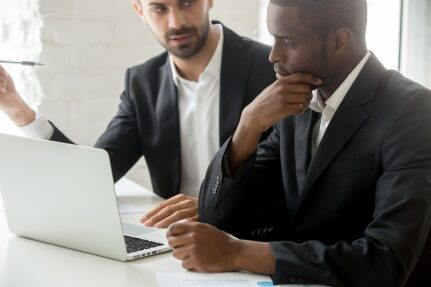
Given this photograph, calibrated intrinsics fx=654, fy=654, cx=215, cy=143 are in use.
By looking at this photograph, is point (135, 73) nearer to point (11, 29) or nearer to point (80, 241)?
point (11, 29)

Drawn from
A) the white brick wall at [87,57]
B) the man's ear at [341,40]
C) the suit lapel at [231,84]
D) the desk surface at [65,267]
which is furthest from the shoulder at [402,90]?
the white brick wall at [87,57]

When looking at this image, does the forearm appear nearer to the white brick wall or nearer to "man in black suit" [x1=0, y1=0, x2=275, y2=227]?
"man in black suit" [x1=0, y1=0, x2=275, y2=227]

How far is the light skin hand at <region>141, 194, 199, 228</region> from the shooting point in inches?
62.1

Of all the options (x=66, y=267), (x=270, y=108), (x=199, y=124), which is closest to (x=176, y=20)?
(x=199, y=124)

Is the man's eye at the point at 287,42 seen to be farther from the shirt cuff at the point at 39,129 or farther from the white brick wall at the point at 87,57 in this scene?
the white brick wall at the point at 87,57

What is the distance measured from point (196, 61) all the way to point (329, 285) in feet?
3.73

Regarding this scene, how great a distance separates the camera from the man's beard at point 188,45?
2045 millimetres

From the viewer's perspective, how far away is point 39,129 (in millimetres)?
2062

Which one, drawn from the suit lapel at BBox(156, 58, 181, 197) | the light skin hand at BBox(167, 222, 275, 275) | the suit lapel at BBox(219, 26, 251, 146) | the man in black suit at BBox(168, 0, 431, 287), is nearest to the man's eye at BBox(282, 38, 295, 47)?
the man in black suit at BBox(168, 0, 431, 287)

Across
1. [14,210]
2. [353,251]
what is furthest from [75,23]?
[353,251]

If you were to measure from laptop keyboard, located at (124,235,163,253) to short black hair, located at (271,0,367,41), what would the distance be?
1.83 feet

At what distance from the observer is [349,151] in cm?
131

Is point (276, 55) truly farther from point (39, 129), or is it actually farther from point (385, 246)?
point (39, 129)

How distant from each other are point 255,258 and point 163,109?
0.99 metres
